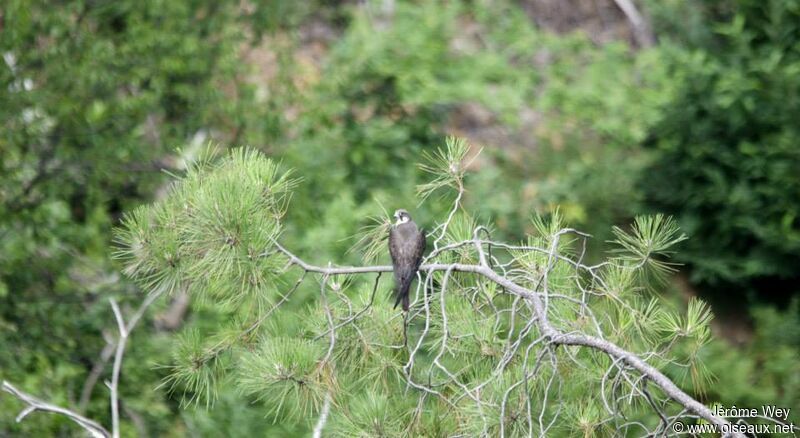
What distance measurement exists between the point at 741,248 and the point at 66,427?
565cm

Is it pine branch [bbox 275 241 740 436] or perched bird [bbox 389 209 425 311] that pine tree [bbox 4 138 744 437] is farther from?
perched bird [bbox 389 209 425 311]

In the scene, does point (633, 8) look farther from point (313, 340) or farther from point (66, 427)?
point (313, 340)

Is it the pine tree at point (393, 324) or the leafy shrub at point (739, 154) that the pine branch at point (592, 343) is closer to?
the pine tree at point (393, 324)

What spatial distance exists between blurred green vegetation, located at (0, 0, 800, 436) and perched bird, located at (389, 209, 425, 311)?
2.90 m

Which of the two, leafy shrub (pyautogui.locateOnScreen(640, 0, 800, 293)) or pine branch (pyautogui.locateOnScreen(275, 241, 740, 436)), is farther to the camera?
leafy shrub (pyautogui.locateOnScreen(640, 0, 800, 293))

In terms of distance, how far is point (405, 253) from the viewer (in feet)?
14.0

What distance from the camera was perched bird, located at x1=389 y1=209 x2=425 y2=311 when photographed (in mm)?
4094

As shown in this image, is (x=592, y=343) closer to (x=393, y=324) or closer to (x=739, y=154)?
(x=393, y=324)

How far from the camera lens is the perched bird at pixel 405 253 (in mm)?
4094

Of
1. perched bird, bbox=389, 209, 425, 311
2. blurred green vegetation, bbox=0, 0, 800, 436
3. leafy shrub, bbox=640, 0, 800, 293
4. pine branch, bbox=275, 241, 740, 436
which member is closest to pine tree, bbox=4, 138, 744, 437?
pine branch, bbox=275, 241, 740, 436

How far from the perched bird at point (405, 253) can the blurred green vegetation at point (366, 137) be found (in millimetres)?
2902

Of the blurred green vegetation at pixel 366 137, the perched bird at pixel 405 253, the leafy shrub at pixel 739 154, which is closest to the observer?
the perched bird at pixel 405 253

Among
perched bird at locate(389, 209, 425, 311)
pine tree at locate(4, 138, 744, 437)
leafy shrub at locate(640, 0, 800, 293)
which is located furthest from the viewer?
leafy shrub at locate(640, 0, 800, 293)

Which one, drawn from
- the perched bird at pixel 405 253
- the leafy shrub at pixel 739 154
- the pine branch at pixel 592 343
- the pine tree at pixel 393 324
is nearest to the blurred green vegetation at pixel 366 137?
the leafy shrub at pixel 739 154
